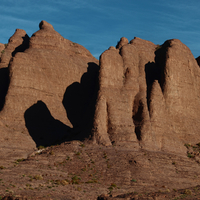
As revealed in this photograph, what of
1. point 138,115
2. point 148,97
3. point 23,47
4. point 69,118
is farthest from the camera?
point 23,47

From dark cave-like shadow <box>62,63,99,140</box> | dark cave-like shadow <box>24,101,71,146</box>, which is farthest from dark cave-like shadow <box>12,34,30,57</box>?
dark cave-like shadow <box>24,101,71,146</box>

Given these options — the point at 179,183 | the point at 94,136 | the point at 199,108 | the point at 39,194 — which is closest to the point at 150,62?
the point at 199,108

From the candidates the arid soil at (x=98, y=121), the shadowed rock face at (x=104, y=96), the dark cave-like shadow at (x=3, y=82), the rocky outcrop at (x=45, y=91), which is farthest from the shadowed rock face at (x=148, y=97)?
the dark cave-like shadow at (x=3, y=82)

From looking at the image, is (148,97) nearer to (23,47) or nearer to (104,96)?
(104,96)

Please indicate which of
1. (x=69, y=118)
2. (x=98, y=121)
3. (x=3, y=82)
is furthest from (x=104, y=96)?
(x=3, y=82)

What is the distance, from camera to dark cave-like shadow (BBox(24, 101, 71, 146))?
60906mm

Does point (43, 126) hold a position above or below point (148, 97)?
below

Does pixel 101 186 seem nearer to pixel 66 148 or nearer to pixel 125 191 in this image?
pixel 125 191

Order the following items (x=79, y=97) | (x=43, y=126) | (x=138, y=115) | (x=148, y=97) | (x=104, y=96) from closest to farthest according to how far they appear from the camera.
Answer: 1. (x=104, y=96)
2. (x=138, y=115)
3. (x=43, y=126)
4. (x=148, y=97)
5. (x=79, y=97)

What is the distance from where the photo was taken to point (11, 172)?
139 feet

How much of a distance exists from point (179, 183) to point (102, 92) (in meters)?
17.9

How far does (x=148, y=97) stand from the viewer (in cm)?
6356

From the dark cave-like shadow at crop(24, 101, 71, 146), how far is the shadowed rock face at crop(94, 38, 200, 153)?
908 centimetres

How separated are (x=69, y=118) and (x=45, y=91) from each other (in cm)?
602
